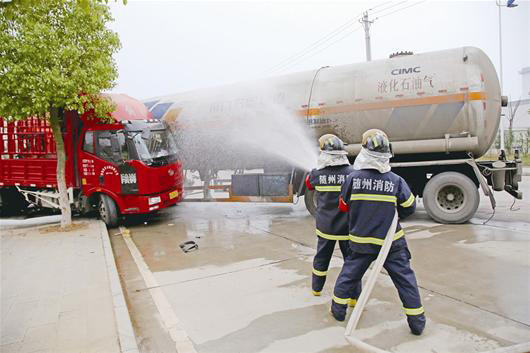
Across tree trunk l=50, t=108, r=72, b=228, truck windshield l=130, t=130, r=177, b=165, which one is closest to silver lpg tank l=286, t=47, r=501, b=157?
truck windshield l=130, t=130, r=177, b=165

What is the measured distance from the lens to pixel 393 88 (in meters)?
8.09

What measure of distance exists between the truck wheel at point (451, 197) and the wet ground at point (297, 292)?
232 millimetres

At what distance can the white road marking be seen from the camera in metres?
3.52

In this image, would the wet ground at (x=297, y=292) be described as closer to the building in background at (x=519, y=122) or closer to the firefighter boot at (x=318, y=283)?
the firefighter boot at (x=318, y=283)

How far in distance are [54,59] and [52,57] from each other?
54mm

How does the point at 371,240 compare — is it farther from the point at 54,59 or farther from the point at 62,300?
the point at 54,59

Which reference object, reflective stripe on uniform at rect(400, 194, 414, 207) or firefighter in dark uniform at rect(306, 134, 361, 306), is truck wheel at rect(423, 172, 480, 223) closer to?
firefighter in dark uniform at rect(306, 134, 361, 306)

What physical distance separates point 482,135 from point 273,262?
4950 mm

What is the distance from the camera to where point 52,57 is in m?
7.57

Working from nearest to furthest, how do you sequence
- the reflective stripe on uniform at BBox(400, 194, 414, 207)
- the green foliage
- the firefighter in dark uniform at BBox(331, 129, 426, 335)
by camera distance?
the firefighter in dark uniform at BBox(331, 129, 426, 335), the reflective stripe on uniform at BBox(400, 194, 414, 207), the green foliage

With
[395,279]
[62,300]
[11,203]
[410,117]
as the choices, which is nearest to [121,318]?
[62,300]

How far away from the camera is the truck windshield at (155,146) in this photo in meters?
8.73

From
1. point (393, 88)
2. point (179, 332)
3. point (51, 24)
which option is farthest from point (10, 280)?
point (393, 88)

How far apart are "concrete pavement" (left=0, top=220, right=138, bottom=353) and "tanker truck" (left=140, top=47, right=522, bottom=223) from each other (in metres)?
4.31
